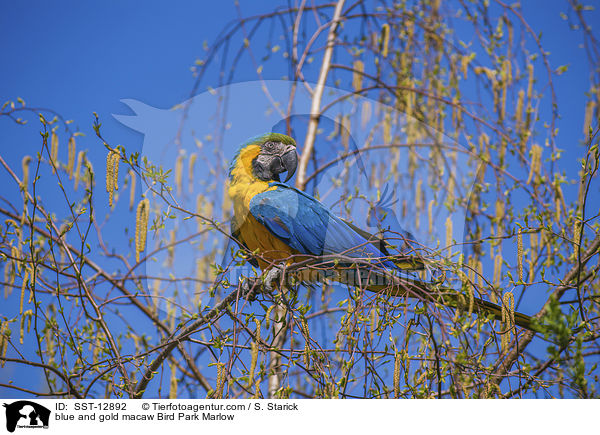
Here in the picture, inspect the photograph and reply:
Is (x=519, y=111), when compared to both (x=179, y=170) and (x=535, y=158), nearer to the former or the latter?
(x=535, y=158)

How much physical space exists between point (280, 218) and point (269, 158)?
18 cm

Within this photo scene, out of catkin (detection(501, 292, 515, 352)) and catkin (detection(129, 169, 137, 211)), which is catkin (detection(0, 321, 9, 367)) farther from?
catkin (detection(501, 292, 515, 352))

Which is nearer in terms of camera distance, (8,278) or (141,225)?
(141,225)

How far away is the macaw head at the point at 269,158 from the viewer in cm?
144

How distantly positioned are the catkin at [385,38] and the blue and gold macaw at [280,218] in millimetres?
542

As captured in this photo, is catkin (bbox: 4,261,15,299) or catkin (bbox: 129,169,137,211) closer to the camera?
catkin (bbox: 4,261,15,299)

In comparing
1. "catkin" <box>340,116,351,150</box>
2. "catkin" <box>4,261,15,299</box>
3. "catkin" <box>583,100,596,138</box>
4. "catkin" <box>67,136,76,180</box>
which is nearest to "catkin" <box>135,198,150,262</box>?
"catkin" <box>67,136,76,180</box>

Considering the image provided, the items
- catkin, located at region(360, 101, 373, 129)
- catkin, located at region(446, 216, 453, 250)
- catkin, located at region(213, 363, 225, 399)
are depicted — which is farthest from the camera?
catkin, located at region(360, 101, 373, 129)

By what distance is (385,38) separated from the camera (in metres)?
1.72

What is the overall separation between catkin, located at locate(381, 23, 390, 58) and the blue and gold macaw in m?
0.54

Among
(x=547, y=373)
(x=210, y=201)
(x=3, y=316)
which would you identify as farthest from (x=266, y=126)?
(x=547, y=373)

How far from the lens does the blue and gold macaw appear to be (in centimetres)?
136

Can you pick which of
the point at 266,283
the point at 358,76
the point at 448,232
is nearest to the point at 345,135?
the point at 358,76
